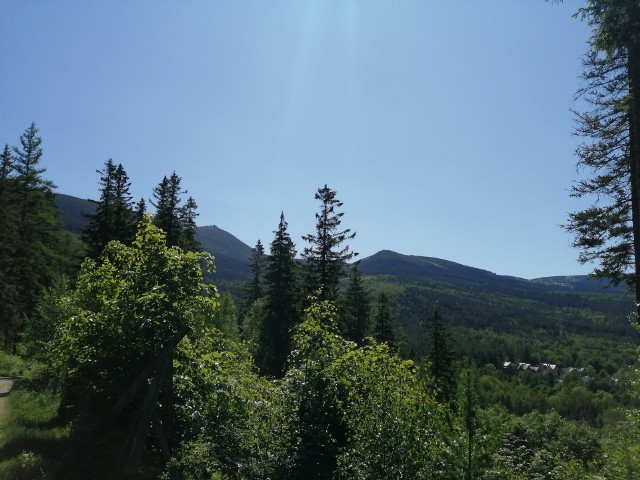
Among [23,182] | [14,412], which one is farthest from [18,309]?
[14,412]

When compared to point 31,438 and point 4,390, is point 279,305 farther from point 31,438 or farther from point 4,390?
point 31,438

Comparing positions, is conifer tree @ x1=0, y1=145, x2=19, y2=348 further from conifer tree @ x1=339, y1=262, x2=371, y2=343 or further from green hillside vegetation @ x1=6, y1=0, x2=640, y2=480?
conifer tree @ x1=339, y1=262, x2=371, y2=343

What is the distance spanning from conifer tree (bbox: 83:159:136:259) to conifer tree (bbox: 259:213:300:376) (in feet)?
32.6

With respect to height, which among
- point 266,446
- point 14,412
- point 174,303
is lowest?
point 14,412

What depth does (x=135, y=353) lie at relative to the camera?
6.33 metres

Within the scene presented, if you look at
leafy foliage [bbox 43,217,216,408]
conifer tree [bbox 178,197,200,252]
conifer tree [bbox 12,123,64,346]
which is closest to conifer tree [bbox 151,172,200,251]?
conifer tree [bbox 178,197,200,252]

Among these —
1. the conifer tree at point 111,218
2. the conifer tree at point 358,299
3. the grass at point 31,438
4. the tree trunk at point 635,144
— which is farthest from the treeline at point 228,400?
the conifer tree at point 358,299

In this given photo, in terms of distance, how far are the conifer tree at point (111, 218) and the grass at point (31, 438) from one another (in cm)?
1129

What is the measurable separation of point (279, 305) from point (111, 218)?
1187cm

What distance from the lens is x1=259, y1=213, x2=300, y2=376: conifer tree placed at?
29.0m

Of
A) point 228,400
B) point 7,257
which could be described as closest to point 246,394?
point 228,400

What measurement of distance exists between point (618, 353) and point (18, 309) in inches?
8096

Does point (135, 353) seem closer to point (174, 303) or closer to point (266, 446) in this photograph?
point (174, 303)

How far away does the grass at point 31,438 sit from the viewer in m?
7.23
